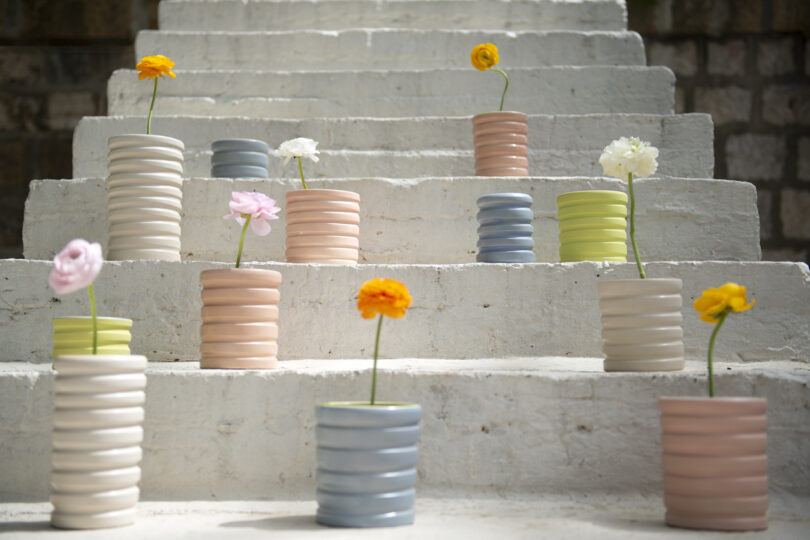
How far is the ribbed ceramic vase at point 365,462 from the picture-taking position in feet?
5.11

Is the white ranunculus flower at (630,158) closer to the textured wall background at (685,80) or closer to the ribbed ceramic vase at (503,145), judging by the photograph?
the ribbed ceramic vase at (503,145)

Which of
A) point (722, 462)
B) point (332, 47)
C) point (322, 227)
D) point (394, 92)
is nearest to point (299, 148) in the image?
point (322, 227)

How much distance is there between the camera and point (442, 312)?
2.16m

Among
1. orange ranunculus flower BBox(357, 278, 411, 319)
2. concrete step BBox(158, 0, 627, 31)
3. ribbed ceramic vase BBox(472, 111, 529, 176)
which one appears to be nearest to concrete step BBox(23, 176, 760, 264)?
ribbed ceramic vase BBox(472, 111, 529, 176)

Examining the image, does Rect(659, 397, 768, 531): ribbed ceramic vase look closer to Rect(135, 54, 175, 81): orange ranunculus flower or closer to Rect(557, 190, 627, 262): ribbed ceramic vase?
Rect(557, 190, 627, 262): ribbed ceramic vase

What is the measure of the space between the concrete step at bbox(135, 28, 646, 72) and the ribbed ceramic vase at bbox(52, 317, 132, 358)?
1625 mm

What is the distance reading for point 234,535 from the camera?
155 cm

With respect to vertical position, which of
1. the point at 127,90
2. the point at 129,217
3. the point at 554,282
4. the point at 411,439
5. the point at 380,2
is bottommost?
the point at 411,439

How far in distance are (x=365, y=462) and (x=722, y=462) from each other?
60 centimetres

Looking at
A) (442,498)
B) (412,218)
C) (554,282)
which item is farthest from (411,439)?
(412,218)

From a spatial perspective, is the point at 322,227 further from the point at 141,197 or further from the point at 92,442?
the point at 92,442

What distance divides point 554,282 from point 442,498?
0.59 m

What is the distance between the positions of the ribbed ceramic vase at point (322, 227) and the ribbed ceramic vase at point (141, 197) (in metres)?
0.30

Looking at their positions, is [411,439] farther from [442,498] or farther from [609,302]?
[609,302]
